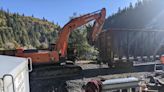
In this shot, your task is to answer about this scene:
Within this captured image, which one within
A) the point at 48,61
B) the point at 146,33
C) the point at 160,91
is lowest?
the point at 160,91

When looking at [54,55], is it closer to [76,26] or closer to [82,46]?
[76,26]

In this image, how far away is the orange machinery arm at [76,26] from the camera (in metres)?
19.5

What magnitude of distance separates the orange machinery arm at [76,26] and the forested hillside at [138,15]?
7193 cm

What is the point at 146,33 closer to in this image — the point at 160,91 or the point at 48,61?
the point at 48,61

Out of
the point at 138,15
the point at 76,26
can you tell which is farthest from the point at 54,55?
the point at 138,15

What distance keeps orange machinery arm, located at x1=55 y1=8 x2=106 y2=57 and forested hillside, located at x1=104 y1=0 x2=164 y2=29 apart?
71928mm

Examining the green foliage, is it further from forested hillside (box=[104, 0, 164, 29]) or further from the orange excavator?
forested hillside (box=[104, 0, 164, 29])

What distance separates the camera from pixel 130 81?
1033 centimetres

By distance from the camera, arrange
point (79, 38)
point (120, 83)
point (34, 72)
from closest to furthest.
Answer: point (120, 83)
point (34, 72)
point (79, 38)

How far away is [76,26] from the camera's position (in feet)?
66.0

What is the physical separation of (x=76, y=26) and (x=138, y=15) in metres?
89.6

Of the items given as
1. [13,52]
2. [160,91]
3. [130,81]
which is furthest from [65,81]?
[130,81]

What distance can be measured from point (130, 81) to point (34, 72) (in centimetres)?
826

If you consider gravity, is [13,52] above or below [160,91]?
above
